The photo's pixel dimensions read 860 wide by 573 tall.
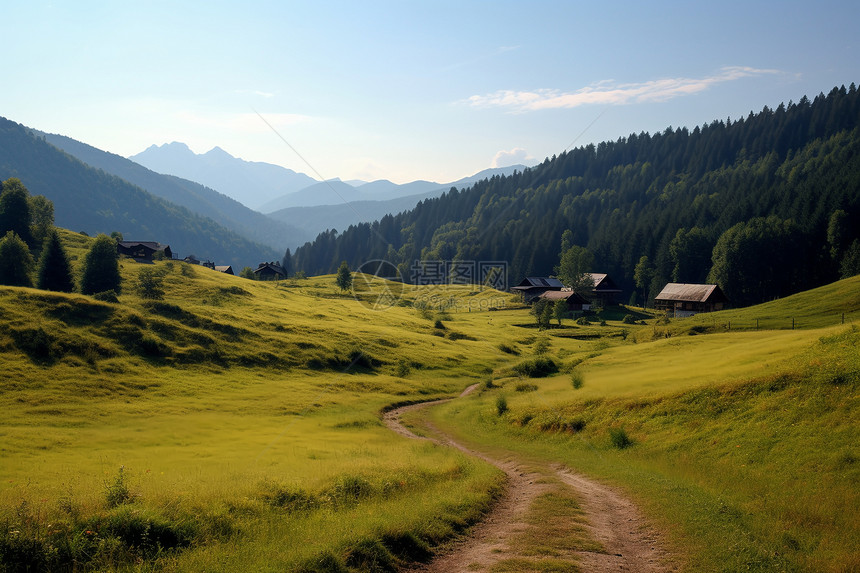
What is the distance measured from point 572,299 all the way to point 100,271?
97787mm

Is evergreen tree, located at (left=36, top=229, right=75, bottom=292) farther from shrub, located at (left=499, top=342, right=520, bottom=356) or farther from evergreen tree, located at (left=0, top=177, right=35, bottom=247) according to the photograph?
shrub, located at (left=499, top=342, right=520, bottom=356)

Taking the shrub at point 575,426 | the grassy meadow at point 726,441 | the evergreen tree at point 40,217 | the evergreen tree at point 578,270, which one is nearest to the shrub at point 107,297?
the grassy meadow at point 726,441

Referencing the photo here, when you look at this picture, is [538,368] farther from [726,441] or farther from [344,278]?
[344,278]

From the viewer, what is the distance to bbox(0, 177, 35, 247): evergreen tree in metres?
104

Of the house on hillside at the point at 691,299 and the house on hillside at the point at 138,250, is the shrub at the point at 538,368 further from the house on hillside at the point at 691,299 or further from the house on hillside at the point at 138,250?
the house on hillside at the point at 138,250

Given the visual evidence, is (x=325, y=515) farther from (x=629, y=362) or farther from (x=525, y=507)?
(x=629, y=362)

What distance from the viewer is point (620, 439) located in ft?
93.9

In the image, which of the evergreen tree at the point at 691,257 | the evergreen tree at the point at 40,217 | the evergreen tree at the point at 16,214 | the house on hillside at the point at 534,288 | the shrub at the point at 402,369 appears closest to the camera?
the shrub at the point at 402,369

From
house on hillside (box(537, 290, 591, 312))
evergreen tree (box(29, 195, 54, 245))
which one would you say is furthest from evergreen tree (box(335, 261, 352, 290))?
evergreen tree (box(29, 195, 54, 245))

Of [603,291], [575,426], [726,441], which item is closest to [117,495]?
[726,441]

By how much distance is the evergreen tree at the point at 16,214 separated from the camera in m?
104

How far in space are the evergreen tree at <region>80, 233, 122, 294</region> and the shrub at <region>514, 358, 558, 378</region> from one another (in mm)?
62451

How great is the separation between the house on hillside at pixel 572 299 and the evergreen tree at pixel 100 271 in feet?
299

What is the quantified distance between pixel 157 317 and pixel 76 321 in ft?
28.7
